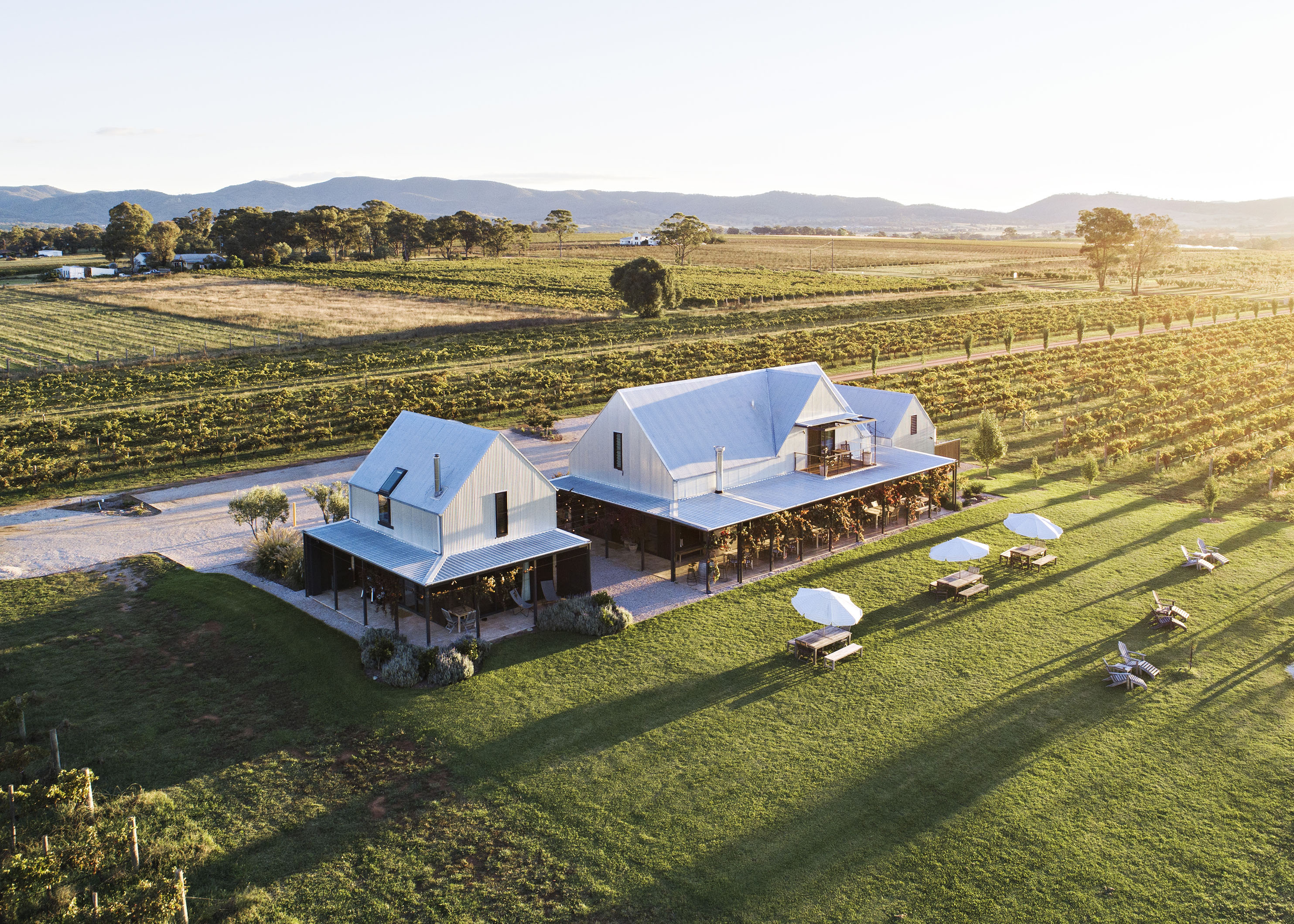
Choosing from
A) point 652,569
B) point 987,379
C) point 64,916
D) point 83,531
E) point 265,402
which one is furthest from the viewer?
point 987,379

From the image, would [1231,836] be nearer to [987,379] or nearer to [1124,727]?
[1124,727]

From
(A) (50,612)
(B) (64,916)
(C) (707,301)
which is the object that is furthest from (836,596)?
(C) (707,301)

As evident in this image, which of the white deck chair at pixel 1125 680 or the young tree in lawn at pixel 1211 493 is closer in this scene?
the white deck chair at pixel 1125 680

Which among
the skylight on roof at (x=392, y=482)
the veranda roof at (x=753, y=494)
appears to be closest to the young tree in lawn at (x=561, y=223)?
the veranda roof at (x=753, y=494)

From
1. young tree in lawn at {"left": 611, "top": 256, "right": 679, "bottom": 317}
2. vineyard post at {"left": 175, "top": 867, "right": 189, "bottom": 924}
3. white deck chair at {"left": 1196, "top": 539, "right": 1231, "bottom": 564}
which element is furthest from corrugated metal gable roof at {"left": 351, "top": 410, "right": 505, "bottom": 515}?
young tree in lawn at {"left": 611, "top": 256, "right": 679, "bottom": 317}

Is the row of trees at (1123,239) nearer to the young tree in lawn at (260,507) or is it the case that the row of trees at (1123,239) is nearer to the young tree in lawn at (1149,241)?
the young tree in lawn at (1149,241)

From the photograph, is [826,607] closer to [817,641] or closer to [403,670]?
[817,641]
